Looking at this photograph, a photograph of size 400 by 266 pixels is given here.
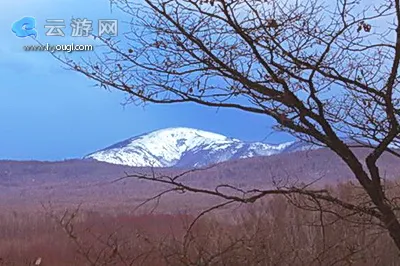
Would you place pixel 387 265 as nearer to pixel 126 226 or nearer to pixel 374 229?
pixel 126 226

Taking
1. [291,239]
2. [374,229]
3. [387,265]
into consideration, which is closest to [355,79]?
[374,229]

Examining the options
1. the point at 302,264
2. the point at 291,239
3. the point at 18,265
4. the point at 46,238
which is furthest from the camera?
the point at 46,238

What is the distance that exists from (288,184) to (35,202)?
22.8 ft

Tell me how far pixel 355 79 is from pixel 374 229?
731mm

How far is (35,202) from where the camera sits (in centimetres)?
936

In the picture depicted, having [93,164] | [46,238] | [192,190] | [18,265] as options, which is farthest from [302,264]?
[93,164]

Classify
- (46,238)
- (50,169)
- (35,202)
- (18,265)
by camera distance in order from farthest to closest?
(50,169) < (35,202) < (46,238) < (18,265)

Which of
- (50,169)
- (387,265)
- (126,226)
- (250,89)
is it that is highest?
(50,169)

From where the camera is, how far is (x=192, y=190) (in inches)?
113

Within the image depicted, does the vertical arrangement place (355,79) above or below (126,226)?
above

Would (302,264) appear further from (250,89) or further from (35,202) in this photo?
(35,202)

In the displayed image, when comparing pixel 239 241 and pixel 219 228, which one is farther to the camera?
pixel 219 228

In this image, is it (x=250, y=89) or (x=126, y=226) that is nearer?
(x=250, y=89)

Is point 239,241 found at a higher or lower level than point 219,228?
lower
